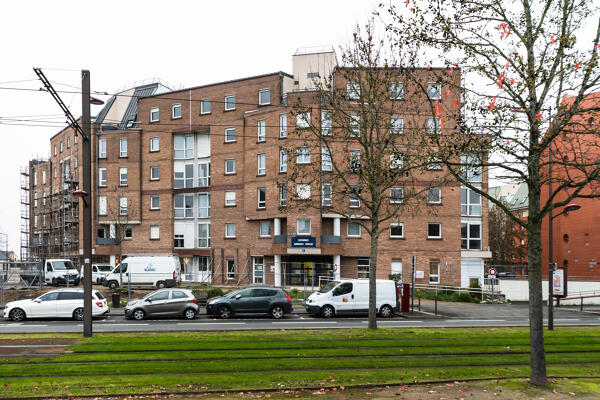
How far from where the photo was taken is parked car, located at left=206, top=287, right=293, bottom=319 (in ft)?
79.9

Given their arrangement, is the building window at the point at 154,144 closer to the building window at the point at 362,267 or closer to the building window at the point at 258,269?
the building window at the point at 258,269

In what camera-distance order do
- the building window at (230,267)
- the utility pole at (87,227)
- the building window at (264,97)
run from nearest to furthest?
the utility pole at (87,227)
the building window at (264,97)
the building window at (230,267)

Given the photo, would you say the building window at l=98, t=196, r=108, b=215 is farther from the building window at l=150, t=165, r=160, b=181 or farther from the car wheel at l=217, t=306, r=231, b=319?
the car wheel at l=217, t=306, r=231, b=319

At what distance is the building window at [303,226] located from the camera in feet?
125

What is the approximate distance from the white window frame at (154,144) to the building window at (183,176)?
8.15 ft

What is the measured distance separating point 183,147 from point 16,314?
25.7 meters

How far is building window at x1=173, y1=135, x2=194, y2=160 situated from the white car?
24.5 meters

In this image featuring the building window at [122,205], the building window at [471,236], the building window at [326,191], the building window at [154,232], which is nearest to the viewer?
the building window at [326,191]

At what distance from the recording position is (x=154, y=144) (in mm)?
47750

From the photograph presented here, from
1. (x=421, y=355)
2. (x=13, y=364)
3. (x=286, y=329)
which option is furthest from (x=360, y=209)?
(x=13, y=364)

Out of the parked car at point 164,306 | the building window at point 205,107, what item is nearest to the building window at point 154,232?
the building window at point 205,107

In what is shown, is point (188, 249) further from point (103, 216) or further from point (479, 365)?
point (479, 365)

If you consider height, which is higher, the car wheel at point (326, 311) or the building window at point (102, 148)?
the building window at point (102, 148)

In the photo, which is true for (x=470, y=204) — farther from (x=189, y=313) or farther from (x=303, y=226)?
(x=189, y=313)
